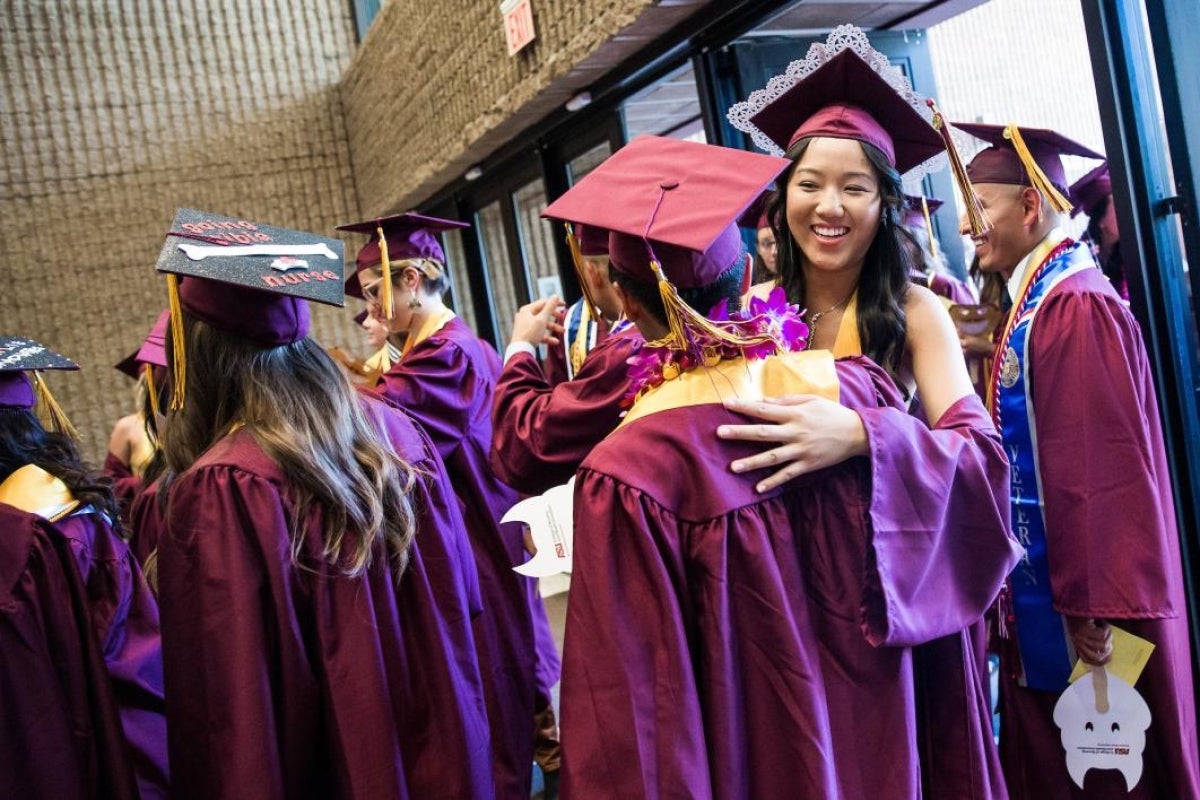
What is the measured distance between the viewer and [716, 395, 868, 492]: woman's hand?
114 centimetres

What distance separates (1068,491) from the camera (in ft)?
5.94

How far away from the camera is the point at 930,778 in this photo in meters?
1.36

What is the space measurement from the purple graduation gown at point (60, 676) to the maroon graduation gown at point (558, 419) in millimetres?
920

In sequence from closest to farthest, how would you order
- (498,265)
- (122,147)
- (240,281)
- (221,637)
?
(221,637), (240,281), (498,265), (122,147)

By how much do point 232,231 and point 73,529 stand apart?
2.92 ft

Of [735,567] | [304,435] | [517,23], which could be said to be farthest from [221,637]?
[517,23]

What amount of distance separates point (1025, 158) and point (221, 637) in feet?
5.99

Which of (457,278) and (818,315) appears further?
(457,278)

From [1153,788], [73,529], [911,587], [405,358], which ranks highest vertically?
[405,358]

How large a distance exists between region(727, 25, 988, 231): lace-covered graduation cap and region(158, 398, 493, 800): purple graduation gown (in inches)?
42.8

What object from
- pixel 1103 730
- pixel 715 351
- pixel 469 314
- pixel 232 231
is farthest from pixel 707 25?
pixel 469 314

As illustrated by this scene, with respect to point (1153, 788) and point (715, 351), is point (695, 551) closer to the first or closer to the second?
point (715, 351)

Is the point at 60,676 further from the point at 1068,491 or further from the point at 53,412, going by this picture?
the point at 1068,491

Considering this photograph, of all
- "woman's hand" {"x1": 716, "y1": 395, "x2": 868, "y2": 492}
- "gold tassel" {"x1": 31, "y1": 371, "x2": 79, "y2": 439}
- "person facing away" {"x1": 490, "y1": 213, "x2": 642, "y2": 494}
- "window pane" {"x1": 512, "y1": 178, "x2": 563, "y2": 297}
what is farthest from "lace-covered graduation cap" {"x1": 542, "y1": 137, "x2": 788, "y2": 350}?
"window pane" {"x1": 512, "y1": 178, "x2": 563, "y2": 297}
